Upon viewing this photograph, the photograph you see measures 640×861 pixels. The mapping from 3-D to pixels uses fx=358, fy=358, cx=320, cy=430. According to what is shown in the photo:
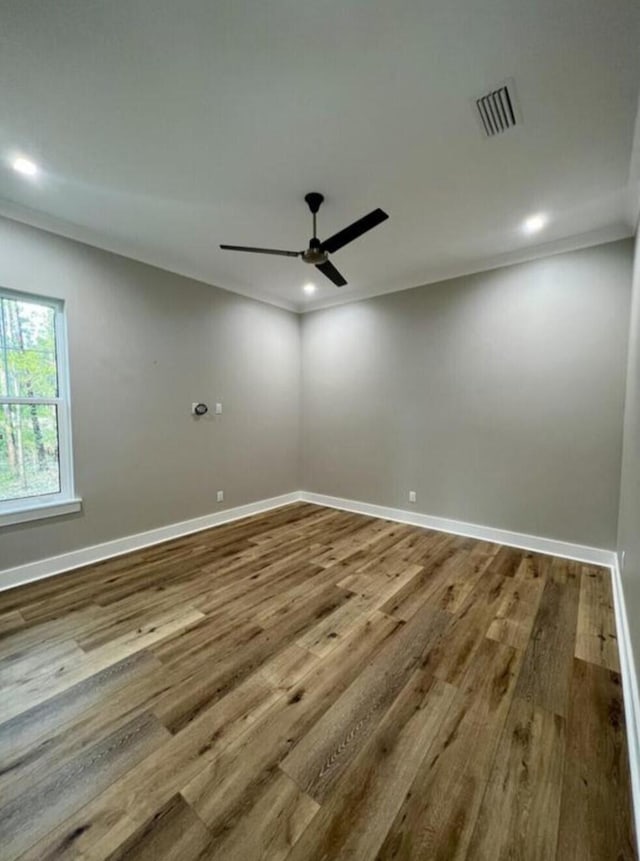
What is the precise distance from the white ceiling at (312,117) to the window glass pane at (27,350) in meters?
0.68

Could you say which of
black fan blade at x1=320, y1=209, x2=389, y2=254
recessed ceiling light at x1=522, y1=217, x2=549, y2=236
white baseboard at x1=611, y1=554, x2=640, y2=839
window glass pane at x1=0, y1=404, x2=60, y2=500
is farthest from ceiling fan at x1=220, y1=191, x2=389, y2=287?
white baseboard at x1=611, y1=554, x2=640, y2=839

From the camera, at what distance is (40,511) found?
279 centimetres

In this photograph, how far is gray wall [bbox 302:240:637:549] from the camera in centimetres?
303

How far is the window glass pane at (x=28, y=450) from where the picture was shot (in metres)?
2.73

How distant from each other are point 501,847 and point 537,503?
2759 millimetres

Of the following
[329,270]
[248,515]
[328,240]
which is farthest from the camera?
[248,515]

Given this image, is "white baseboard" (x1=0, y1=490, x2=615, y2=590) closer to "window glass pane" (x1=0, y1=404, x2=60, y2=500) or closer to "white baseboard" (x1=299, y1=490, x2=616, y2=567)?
"white baseboard" (x1=299, y1=490, x2=616, y2=567)

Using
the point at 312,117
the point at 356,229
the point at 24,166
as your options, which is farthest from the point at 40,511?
the point at 312,117

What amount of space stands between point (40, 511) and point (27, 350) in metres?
1.26

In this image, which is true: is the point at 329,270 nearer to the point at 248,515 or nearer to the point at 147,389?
the point at 147,389

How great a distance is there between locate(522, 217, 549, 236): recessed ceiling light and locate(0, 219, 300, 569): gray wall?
9.43ft

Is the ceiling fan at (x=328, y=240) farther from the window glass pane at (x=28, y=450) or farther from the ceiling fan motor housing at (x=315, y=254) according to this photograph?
the window glass pane at (x=28, y=450)

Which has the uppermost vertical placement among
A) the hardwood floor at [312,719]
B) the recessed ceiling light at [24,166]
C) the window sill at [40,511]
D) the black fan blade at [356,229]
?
the recessed ceiling light at [24,166]

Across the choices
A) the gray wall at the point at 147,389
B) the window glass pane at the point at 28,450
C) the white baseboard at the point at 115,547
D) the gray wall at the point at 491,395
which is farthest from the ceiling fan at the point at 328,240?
the white baseboard at the point at 115,547
